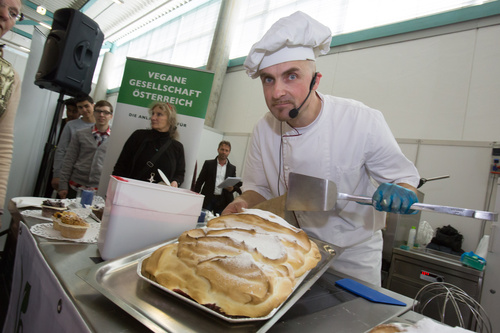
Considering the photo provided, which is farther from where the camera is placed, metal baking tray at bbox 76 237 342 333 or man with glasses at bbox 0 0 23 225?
man with glasses at bbox 0 0 23 225

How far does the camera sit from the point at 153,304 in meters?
0.63

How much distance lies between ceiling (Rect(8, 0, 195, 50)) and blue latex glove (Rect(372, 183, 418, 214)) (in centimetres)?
991

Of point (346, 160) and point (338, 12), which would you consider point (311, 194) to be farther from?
point (338, 12)

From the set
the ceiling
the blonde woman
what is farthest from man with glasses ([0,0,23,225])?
the ceiling

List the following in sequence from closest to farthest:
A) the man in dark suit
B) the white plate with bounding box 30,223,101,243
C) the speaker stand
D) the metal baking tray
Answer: the metal baking tray, the white plate with bounding box 30,223,101,243, the speaker stand, the man in dark suit

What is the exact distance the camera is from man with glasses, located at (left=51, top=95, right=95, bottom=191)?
11.5 ft

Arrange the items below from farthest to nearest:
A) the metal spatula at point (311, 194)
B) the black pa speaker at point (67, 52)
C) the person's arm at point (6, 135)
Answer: the black pa speaker at point (67, 52) < the person's arm at point (6, 135) < the metal spatula at point (311, 194)

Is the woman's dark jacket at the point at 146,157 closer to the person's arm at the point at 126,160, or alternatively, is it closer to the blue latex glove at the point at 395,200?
the person's arm at the point at 126,160

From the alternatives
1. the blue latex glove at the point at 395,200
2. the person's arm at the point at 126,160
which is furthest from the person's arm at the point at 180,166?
the blue latex glove at the point at 395,200

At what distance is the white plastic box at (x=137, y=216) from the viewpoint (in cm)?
94

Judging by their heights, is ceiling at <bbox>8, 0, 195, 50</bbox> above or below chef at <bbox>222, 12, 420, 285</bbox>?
above

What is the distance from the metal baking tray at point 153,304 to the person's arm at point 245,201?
69cm

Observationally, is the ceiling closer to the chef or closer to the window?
the window

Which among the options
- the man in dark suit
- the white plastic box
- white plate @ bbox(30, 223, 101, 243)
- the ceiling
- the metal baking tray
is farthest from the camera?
the ceiling
